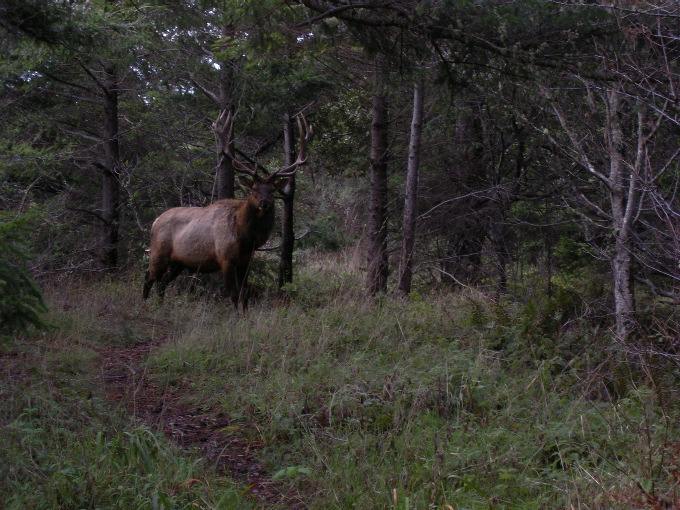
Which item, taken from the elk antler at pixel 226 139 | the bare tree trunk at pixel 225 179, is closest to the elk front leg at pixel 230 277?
the elk antler at pixel 226 139

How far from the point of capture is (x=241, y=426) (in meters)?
5.46

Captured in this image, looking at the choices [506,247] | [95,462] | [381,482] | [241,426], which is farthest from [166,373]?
[506,247]

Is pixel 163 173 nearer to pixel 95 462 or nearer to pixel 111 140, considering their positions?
pixel 111 140

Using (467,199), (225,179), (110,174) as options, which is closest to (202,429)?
(225,179)

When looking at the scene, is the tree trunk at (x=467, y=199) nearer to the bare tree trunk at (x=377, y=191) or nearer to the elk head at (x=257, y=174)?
the bare tree trunk at (x=377, y=191)

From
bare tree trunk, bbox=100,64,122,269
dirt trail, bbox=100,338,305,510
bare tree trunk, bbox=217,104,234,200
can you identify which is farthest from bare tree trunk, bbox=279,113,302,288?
dirt trail, bbox=100,338,305,510

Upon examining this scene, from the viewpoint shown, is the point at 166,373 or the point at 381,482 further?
the point at 166,373

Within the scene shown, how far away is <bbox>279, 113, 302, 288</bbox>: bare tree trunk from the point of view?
11828mm

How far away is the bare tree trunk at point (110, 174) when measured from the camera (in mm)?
13398

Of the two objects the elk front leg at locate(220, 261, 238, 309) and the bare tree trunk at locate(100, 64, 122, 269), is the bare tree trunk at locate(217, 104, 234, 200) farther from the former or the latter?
the bare tree trunk at locate(100, 64, 122, 269)

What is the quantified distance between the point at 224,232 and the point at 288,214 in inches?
46.6

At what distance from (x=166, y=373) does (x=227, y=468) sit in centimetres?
234

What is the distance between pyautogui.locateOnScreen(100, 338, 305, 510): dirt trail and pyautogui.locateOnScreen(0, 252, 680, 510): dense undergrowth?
96 mm

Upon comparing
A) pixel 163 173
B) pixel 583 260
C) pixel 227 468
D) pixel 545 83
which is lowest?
pixel 227 468
